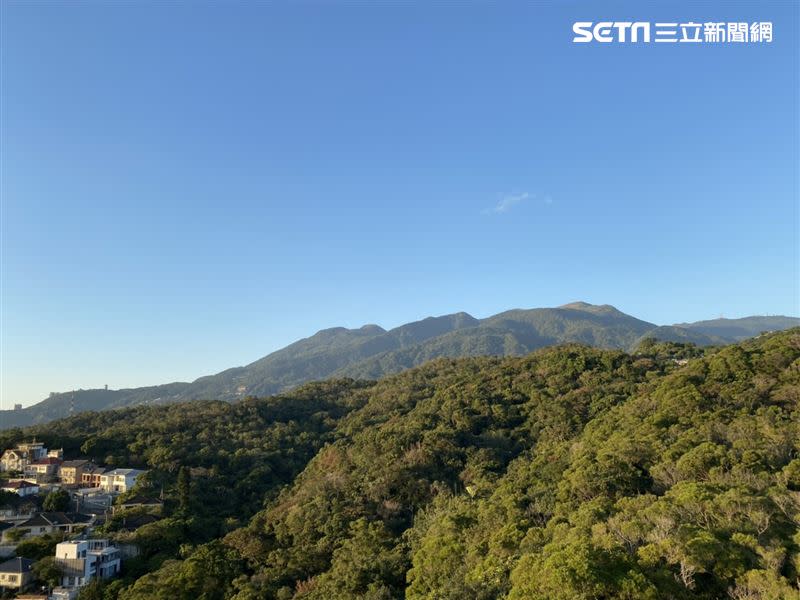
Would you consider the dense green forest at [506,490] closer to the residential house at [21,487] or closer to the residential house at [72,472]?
the residential house at [72,472]

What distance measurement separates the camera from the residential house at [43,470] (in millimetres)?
37938

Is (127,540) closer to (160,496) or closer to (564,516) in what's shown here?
(160,496)

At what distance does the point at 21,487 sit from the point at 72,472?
3833mm

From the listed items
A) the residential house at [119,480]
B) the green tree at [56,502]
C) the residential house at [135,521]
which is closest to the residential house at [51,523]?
the green tree at [56,502]

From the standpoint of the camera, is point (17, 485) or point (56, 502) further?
point (17, 485)

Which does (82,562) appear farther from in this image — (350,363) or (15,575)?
(350,363)

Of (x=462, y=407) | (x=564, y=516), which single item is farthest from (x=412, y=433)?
(x=564, y=516)

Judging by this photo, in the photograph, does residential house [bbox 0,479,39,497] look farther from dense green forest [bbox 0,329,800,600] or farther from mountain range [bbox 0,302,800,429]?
mountain range [bbox 0,302,800,429]

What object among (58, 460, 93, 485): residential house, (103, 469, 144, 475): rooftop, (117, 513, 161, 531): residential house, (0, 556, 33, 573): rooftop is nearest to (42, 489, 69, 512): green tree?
(103, 469, 144, 475): rooftop

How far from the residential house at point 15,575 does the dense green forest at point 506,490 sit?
403 cm

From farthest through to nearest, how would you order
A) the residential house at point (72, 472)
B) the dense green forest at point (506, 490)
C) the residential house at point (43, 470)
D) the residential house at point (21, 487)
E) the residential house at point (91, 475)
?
the residential house at point (43, 470), the residential house at point (72, 472), the residential house at point (91, 475), the residential house at point (21, 487), the dense green forest at point (506, 490)

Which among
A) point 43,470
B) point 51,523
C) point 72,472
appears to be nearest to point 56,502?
point 51,523

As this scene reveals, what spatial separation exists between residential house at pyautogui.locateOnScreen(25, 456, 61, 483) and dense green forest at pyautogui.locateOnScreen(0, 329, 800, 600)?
7.84ft

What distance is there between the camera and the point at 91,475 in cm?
3734
